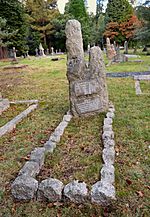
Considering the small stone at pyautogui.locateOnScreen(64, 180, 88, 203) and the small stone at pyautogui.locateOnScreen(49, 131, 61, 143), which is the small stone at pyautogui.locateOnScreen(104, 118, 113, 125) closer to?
the small stone at pyautogui.locateOnScreen(49, 131, 61, 143)

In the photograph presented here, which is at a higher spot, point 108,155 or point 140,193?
point 108,155

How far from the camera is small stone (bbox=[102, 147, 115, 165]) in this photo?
312cm

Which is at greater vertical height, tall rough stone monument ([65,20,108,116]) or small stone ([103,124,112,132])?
tall rough stone monument ([65,20,108,116])

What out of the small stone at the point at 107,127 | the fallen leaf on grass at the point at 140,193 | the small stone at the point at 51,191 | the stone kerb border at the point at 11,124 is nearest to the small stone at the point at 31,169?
the small stone at the point at 51,191

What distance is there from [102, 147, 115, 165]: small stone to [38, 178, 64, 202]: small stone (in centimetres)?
79

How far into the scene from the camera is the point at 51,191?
8.33 feet

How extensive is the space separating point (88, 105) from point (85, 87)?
1.31 ft

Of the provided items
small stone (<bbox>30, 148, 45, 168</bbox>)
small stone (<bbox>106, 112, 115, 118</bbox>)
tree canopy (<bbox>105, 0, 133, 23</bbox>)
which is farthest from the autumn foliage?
small stone (<bbox>30, 148, 45, 168</bbox>)

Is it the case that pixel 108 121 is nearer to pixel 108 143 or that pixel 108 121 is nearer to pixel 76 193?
pixel 108 143

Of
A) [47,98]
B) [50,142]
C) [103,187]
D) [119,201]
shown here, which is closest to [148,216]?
[119,201]

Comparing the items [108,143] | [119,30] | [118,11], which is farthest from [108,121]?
[118,11]

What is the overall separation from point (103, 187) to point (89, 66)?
3.16 meters

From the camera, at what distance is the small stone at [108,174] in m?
2.67

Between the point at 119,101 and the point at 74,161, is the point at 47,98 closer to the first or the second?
the point at 119,101
